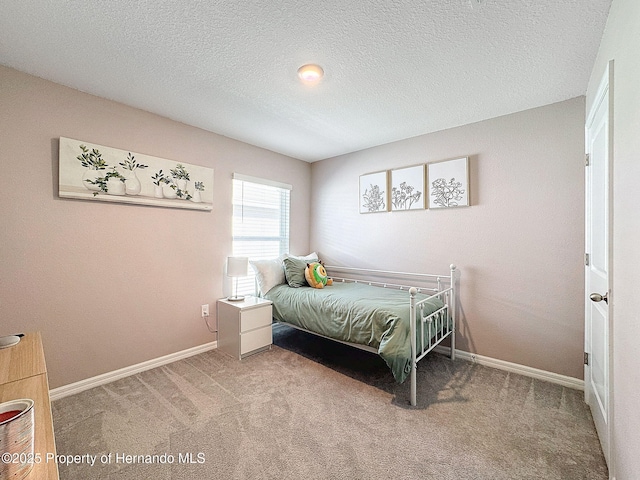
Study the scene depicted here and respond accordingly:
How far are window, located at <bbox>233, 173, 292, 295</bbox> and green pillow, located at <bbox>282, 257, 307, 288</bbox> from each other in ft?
1.43

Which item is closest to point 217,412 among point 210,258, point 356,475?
point 356,475

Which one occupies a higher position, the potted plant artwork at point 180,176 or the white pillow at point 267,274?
the potted plant artwork at point 180,176

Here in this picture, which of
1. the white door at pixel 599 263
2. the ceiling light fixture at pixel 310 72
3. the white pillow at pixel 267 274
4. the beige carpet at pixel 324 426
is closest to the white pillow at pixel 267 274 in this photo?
the white pillow at pixel 267 274

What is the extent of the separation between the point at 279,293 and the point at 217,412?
1.35 meters

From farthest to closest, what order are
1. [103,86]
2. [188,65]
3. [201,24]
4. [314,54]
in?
[103,86] → [188,65] → [314,54] → [201,24]

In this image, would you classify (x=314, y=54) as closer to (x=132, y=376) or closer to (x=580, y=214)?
(x=580, y=214)

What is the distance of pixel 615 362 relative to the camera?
1.37m

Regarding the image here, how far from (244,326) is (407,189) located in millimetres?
2268

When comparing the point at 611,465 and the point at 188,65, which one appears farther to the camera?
the point at 188,65

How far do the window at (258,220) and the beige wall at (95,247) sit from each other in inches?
7.6

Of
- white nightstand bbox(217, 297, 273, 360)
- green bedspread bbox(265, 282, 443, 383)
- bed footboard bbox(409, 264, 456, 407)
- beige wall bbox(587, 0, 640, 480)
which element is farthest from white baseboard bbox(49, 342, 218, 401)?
beige wall bbox(587, 0, 640, 480)

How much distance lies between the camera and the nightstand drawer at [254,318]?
281cm

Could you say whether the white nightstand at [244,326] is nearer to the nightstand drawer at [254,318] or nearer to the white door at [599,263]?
the nightstand drawer at [254,318]

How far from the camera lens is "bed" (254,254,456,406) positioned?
212 cm
